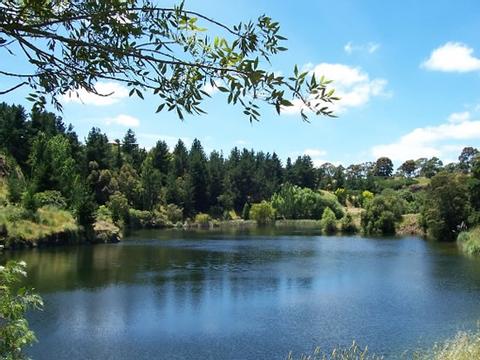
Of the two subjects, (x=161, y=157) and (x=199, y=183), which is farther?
(x=161, y=157)

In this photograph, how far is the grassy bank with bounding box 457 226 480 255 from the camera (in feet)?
143

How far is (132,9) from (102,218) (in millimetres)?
61187

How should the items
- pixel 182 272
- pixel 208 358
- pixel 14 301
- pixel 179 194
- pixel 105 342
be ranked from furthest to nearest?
pixel 179 194 → pixel 182 272 → pixel 105 342 → pixel 208 358 → pixel 14 301

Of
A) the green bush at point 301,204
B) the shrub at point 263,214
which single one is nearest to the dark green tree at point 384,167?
the green bush at point 301,204

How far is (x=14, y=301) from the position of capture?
492 centimetres

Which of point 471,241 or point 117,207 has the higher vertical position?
point 117,207

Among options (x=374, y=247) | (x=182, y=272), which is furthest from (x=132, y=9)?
(x=374, y=247)

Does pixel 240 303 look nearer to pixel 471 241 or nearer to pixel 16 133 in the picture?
pixel 471 241

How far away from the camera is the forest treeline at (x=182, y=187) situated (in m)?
53.7

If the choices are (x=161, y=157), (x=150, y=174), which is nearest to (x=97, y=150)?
(x=150, y=174)

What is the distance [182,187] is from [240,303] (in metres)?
80.3

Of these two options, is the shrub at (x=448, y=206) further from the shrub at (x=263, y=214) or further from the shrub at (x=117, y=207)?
the shrub at (x=263, y=214)

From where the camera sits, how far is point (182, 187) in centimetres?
10281

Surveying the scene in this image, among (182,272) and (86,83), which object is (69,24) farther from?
(182,272)
